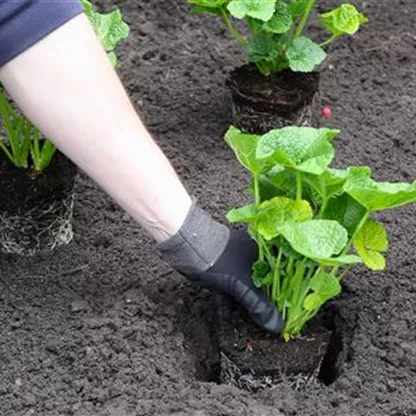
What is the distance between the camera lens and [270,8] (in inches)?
85.1

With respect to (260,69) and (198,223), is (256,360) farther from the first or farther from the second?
(260,69)

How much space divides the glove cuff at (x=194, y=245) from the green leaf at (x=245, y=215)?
0.11 metres

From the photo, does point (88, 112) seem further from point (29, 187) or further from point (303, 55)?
point (303, 55)

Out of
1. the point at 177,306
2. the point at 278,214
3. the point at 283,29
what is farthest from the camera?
the point at 283,29

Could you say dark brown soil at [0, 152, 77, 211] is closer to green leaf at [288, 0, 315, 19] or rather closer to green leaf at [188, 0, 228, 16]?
green leaf at [188, 0, 228, 16]

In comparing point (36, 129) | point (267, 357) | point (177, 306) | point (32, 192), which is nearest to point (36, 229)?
point (32, 192)

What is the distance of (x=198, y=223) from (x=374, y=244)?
290 mm

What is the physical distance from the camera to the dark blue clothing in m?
1.59

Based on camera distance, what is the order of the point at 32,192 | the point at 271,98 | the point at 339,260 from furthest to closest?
the point at 271,98
the point at 32,192
the point at 339,260

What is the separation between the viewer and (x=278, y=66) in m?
2.44

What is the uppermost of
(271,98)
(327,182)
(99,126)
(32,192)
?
(99,126)

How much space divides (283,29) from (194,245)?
659 mm

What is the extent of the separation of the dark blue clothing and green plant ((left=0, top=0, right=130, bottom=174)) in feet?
1.20

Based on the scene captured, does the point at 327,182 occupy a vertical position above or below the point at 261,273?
above
